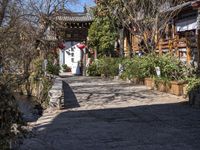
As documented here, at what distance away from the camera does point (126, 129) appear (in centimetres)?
1159

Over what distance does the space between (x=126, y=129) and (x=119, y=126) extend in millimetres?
528

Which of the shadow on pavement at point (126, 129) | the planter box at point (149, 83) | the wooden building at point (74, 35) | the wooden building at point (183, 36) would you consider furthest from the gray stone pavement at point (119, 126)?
→ the wooden building at point (74, 35)

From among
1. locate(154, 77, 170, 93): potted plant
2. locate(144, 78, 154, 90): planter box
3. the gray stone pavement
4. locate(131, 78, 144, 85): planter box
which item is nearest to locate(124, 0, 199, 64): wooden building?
locate(144, 78, 154, 90): planter box

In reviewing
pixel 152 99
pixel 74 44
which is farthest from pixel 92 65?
pixel 152 99

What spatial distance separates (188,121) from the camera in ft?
41.3

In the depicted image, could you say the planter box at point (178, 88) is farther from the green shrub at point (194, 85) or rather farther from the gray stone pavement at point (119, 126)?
the green shrub at point (194, 85)

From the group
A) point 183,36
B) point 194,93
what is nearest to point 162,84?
point 194,93

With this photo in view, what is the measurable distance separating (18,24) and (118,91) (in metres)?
5.29

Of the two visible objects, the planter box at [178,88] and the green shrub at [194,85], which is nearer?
the green shrub at [194,85]

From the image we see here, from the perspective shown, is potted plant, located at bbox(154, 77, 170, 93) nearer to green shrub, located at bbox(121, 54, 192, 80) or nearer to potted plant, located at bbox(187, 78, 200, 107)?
green shrub, located at bbox(121, 54, 192, 80)

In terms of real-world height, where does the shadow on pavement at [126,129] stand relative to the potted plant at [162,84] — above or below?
below

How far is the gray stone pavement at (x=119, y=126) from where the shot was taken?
9.88 meters

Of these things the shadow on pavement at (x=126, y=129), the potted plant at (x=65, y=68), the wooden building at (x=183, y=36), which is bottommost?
the shadow on pavement at (x=126, y=129)

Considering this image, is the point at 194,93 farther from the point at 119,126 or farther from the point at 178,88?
the point at 119,126
